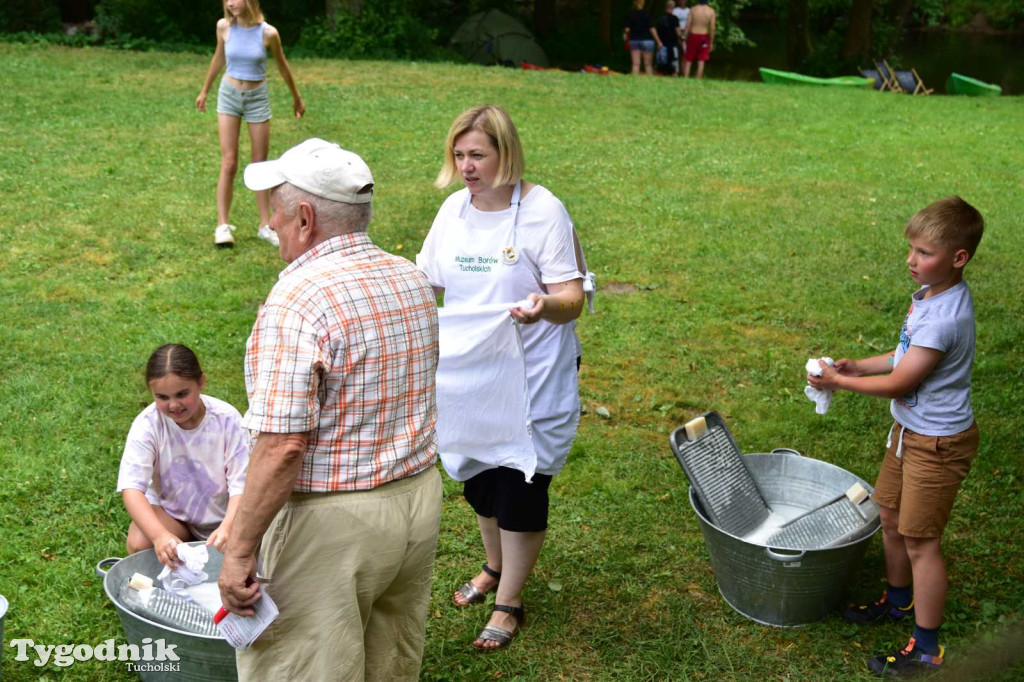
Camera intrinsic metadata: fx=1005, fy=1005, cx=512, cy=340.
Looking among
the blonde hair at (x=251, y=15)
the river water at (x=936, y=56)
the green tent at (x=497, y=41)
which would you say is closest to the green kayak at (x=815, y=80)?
the green tent at (x=497, y=41)

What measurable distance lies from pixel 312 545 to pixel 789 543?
7.97 feet

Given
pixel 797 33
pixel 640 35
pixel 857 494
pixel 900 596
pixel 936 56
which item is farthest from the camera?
pixel 936 56

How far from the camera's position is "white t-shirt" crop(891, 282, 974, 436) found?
3.38 m

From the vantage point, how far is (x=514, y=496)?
3705mm

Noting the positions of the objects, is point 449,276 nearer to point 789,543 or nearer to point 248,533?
point 248,533

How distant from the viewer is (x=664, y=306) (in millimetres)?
7250

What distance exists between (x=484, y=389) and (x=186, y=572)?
122 centimetres

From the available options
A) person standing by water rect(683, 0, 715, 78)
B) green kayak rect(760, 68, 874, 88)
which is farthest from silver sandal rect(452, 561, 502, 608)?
person standing by water rect(683, 0, 715, 78)

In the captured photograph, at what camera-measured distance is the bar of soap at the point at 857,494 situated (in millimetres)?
4062

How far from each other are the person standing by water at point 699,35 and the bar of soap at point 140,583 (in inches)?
720

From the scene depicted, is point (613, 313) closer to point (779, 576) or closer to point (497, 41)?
point (779, 576)

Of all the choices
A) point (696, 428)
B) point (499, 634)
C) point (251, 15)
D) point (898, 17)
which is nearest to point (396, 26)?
point (898, 17)

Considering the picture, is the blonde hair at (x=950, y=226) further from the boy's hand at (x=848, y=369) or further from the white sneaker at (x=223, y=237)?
the white sneaker at (x=223, y=237)

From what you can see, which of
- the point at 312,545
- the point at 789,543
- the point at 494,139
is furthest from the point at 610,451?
the point at 312,545
